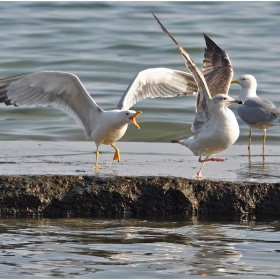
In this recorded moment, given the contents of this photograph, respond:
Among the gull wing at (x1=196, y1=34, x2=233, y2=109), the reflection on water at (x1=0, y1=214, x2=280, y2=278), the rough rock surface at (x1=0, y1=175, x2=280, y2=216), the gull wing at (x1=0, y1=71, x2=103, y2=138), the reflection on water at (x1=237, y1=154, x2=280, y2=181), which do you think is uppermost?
the gull wing at (x1=196, y1=34, x2=233, y2=109)

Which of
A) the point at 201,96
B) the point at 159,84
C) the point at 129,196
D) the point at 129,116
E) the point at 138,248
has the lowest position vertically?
the point at 138,248

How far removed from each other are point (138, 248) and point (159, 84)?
14.1 feet

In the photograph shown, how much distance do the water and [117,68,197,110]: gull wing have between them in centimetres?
160

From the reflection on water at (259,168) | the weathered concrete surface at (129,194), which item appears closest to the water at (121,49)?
the reflection on water at (259,168)

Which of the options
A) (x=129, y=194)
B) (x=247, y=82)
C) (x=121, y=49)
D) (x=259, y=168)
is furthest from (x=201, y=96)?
(x=121, y=49)

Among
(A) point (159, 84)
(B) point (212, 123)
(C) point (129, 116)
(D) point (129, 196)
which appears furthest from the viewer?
(A) point (159, 84)

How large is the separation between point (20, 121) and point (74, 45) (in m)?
6.65

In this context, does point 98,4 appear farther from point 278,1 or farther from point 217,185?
point 217,185

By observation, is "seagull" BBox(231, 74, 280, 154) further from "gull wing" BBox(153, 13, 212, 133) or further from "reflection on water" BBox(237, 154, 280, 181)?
"gull wing" BBox(153, 13, 212, 133)

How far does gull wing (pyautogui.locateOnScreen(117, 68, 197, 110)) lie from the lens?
8780 millimetres

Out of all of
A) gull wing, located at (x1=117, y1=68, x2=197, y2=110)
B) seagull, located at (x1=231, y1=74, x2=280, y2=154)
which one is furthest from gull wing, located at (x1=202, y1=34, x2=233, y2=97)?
seagull, located at (x1=231, y1=74, x2=280, y2=154)

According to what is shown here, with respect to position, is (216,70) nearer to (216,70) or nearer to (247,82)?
(216,70)

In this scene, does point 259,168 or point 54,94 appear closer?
point 259,168

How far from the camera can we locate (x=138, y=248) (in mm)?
5059
